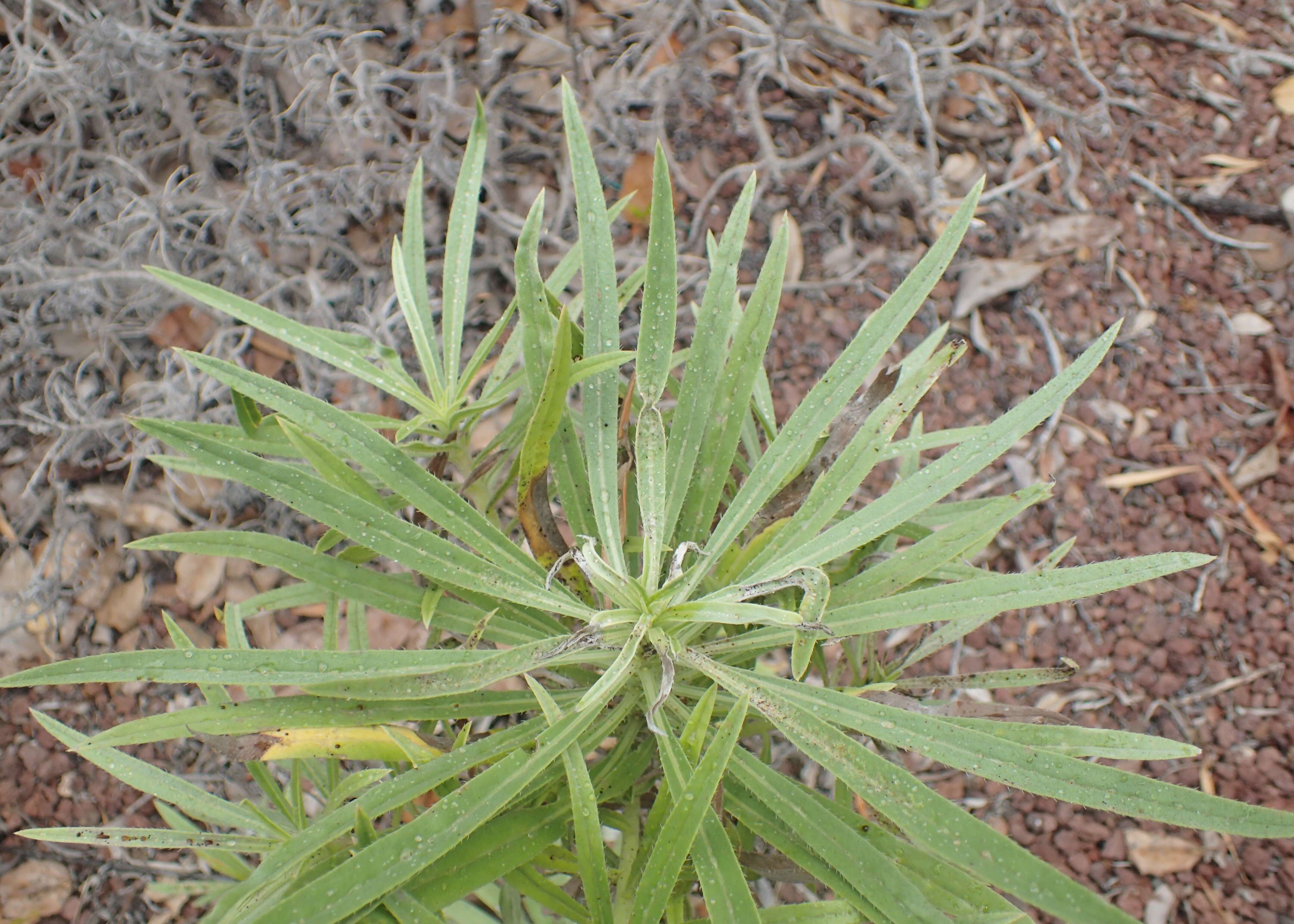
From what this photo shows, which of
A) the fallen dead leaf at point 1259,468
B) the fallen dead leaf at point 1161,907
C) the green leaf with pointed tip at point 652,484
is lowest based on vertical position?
the fallen dead leaf at point 1161,907

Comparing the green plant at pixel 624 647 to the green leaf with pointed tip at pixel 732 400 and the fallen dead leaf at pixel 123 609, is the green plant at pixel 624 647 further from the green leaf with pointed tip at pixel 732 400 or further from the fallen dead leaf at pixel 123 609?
the fallen dead leaf at pixel 123 609

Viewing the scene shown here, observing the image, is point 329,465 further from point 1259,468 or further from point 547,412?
point 1259,468

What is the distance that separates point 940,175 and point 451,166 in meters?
1.21

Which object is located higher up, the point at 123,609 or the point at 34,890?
the point at 123,609

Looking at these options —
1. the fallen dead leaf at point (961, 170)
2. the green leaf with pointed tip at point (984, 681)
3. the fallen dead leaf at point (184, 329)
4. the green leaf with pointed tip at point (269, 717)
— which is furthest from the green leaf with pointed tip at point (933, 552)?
the fallen dead leaf at point (184, 329)

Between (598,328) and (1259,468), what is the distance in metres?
1.76

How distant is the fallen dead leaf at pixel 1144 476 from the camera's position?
1.96 meters

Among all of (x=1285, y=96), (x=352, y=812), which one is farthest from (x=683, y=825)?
(x=1285, y=96)

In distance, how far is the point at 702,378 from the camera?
101 cm

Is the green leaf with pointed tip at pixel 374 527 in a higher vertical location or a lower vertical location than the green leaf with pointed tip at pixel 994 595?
higher

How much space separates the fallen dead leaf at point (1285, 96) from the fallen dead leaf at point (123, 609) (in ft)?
10.1

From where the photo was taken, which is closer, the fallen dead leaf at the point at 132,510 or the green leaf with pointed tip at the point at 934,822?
the green leaf with pointed tip at the point at 934,822

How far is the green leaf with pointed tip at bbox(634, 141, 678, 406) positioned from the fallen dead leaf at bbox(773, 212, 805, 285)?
1125 mm

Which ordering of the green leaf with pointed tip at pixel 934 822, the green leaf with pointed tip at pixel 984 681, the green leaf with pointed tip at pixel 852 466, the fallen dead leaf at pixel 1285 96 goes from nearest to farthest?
the green leaf with pointed tip at pixel 934 822, the green leaf with pointed tip at pixel 852 466, the green leaf with pointed tip at pixel 984 681, the fallen dead leaf at pixel 1285 96
